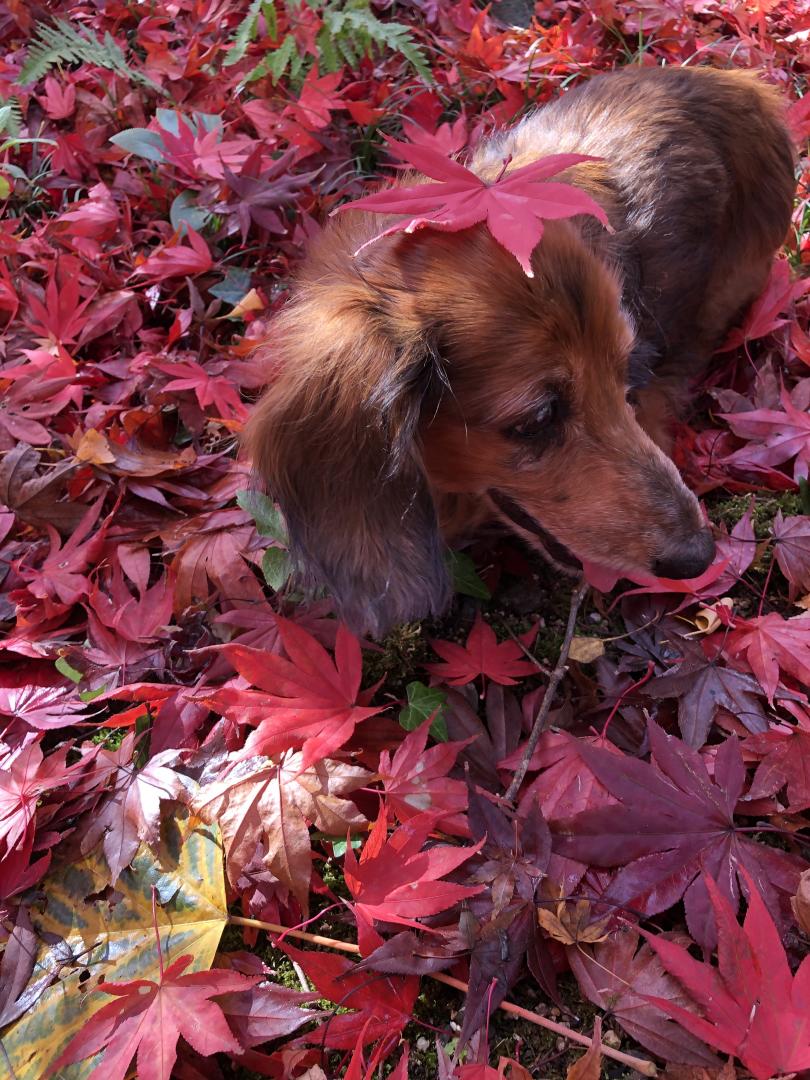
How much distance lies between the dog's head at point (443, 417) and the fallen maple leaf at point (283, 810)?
1.19 feet

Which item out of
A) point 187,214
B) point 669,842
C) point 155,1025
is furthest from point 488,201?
point 187,214

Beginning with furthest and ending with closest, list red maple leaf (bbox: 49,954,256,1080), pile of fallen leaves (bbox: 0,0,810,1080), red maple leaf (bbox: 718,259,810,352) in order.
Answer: red maple leaf (bbox: 718,259,810,352), pile of fallen leaves (bbox: 0,0,810,1080), red maple leaf (bbox: 49,954,256,1080)

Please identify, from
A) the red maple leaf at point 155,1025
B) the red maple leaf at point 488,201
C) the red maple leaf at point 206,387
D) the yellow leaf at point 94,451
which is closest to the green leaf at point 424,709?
the red maple leaf at point 155,1025

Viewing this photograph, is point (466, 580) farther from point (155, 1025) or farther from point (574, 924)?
point (155, 1025)

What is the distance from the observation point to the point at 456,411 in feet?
5.49

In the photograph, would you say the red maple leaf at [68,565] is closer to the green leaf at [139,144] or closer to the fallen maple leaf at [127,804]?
the fallen maple leaf at [127,804]

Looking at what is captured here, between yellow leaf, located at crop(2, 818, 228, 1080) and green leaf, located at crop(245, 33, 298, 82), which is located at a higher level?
green leaf, located at crop(245, 33, 298, 82)

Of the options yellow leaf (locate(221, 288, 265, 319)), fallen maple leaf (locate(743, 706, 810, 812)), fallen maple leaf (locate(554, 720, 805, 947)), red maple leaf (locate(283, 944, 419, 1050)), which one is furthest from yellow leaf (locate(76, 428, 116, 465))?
fallen maple leaf (locate(743, 706, 810, 812))

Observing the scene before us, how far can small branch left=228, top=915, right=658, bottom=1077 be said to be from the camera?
1.25 meters

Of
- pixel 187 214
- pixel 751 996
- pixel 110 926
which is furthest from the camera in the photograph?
pixel 187 214

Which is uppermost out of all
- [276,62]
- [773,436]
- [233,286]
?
[276,62]

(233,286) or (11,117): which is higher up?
(11,117)

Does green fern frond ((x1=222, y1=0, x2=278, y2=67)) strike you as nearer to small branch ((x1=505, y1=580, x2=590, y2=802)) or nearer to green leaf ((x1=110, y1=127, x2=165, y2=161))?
green leaf ((x1=110, y1=127, x2=165, y2=161))

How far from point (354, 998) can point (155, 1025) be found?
1.06 feet
